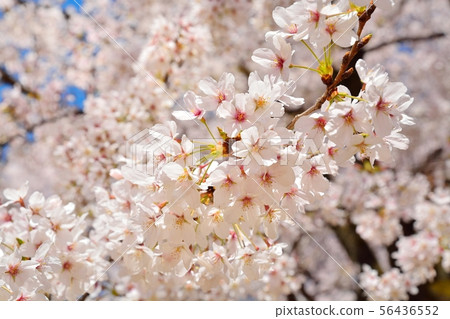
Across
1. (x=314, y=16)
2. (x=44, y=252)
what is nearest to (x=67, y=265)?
(x=44, y=252)

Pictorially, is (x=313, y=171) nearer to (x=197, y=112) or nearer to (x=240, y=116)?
(x=240, y=116)

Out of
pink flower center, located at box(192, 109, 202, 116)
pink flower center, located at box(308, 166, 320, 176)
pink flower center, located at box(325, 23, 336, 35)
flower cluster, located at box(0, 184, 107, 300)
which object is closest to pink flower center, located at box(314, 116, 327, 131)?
pink flower center, located at box(308, 166, 320, 176)

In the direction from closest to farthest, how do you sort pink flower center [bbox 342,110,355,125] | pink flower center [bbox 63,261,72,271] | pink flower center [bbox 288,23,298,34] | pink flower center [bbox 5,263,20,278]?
pink flower center [bbox 342,110,355,125], pink flower center [bbox 288,23,298,34], pink flower center [bbox 5,263,20,278], pink flower center [bbox 63,261,72,271]

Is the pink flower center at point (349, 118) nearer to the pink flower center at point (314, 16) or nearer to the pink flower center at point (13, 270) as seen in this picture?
the pink flower center at point (314, 16)

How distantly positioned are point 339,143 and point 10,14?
569 centimetres

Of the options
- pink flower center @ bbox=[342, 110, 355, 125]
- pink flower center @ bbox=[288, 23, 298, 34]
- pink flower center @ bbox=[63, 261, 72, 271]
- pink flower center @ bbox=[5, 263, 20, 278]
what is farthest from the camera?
pink flower center @ bbox=[63, 261, 72, 271]

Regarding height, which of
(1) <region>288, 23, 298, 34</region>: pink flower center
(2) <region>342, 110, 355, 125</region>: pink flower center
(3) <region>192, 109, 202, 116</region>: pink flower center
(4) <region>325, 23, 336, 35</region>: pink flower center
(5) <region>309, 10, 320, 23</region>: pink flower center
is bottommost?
(3) <region>192, 109, 202, 116</region>: pink flower center

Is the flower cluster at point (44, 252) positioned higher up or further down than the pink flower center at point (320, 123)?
further down

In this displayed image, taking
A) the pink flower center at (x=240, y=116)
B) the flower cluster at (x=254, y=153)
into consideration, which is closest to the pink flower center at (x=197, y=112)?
the flower cluster at (x=254, y=153)

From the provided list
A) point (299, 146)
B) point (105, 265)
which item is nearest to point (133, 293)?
point (105, 265)

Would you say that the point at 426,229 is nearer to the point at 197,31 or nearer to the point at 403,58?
the point at 197,31

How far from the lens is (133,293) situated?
9.28 feet

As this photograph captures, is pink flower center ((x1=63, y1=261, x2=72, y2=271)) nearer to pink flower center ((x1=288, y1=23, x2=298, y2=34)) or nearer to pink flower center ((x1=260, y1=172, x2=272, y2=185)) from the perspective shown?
pink flower center ((x1=260, y1=172, x2=272, y2=185))

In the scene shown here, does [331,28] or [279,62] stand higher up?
[331,28]
